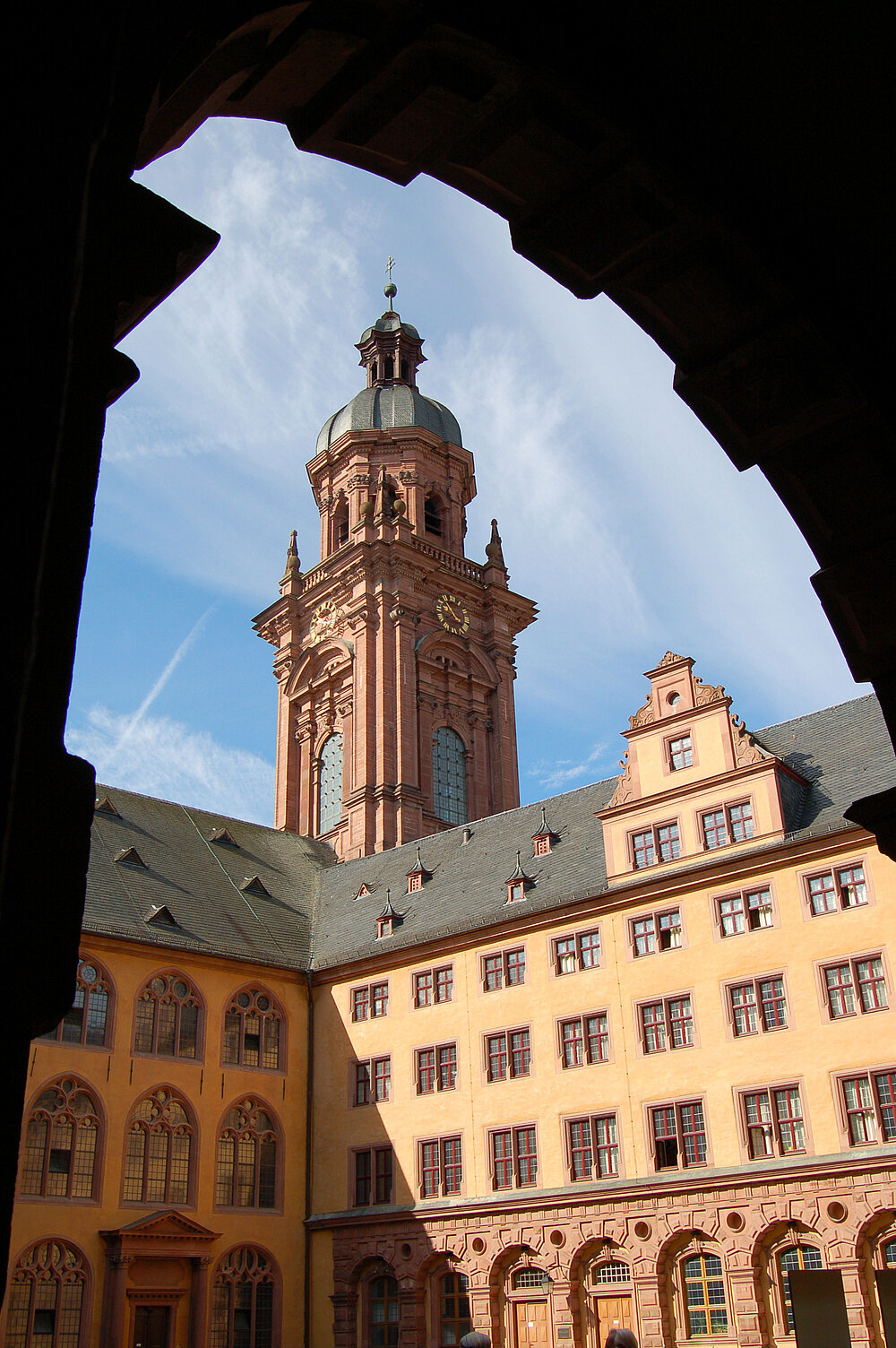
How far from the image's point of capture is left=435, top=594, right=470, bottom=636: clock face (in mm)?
54250

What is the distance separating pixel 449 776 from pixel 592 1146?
83.1 feet

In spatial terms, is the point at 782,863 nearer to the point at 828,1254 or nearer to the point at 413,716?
the point at 828,1254

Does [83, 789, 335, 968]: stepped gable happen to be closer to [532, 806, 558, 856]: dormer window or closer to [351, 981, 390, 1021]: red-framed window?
[351, 981, 390, 1021]: red-framed window

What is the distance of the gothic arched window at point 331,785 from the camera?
51.1 metres

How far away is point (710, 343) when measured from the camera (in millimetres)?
4605

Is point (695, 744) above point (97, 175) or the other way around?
above

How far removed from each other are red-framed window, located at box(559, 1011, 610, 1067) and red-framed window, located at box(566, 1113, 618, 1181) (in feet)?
4.12

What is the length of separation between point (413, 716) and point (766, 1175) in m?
28.2

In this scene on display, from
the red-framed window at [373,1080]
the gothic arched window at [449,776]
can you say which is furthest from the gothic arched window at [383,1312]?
the gothic arched window at [449,776]

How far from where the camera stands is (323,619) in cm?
5525

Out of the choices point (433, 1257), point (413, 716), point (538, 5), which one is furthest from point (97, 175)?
point (413, 716)

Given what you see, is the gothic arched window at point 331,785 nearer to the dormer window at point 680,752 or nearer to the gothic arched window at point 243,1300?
the gothic arched window at point 243,1300

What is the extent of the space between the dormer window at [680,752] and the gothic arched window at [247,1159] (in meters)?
13.7

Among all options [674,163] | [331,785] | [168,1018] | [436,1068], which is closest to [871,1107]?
[436,1068]
